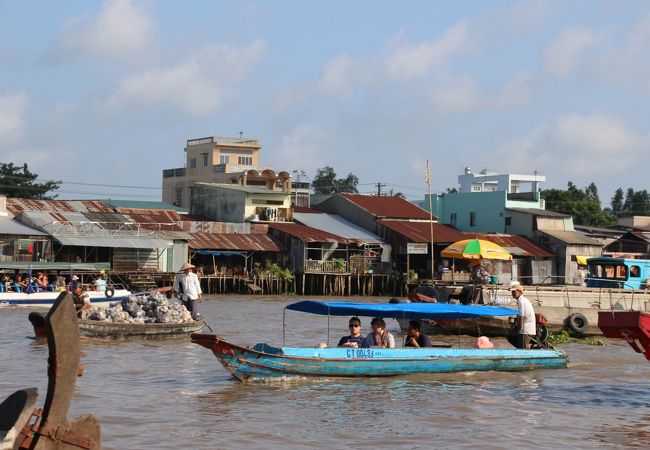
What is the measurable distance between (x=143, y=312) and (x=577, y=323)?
472 inches

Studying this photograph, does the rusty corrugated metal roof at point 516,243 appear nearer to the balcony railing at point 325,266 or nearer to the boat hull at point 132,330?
the balcony railing at point 325,266

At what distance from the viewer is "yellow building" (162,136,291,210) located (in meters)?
66.4

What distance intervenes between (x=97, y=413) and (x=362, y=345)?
4946 mm

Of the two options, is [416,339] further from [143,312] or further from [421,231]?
[421,231]

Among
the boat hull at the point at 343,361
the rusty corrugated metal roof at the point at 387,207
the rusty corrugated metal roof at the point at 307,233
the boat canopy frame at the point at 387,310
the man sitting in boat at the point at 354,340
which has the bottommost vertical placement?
the boat hull at the point at 343,361

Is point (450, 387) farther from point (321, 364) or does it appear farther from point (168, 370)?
point (168, 370)

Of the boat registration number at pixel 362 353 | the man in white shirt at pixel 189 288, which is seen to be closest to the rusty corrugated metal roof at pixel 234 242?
the man in white shirt at pixel 189 288

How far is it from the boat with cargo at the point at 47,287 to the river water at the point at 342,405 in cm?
987

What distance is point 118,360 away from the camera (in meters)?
18.6

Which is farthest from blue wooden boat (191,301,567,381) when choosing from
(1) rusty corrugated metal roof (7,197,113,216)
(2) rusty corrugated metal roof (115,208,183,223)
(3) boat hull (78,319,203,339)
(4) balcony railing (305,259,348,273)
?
(2) rusty corrugated metal roof (115,208,183,223)

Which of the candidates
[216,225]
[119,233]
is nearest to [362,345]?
[119,233]

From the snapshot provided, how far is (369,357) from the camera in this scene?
51.9 feet

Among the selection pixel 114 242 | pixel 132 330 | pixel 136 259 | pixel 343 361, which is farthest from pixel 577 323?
pixel 136 259

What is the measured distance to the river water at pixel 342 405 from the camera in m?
12.0
